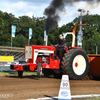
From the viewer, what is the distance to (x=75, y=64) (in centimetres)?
1188

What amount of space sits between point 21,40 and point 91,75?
4404 cm

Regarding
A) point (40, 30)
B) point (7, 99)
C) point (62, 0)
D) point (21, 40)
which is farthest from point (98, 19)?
point (7, 99)

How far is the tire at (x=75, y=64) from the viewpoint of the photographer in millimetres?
11392

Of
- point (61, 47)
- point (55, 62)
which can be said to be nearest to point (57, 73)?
point (55, 62)

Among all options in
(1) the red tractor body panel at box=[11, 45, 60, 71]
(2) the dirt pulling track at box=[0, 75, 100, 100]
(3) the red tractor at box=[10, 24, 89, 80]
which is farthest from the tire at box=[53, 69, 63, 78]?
(2) the dirt pulling track at box=[0, 75, 100, 100]

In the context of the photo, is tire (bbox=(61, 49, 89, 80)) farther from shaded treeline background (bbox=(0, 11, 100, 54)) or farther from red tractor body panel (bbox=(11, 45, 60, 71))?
shaded treeline background (bbox=(0, 11, 100, 54))

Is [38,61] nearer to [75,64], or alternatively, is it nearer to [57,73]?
[57,73]

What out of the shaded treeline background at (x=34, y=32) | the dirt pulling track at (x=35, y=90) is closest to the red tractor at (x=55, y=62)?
the dirt pulling track at (x=35, y=90)

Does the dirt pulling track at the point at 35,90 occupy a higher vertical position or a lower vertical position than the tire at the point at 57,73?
lower

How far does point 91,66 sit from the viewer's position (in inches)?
501

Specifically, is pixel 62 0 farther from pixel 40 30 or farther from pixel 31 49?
pixel 40 30

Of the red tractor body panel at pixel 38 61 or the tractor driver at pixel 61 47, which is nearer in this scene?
the red tractor body panel at pixel 38 61

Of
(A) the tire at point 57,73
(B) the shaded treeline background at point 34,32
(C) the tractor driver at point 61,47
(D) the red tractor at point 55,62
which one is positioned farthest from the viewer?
(B) the shaded treeline background at point 34,32

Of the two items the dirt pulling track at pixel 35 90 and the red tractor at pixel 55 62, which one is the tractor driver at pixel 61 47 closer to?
the red tractor at pixel 55 62
